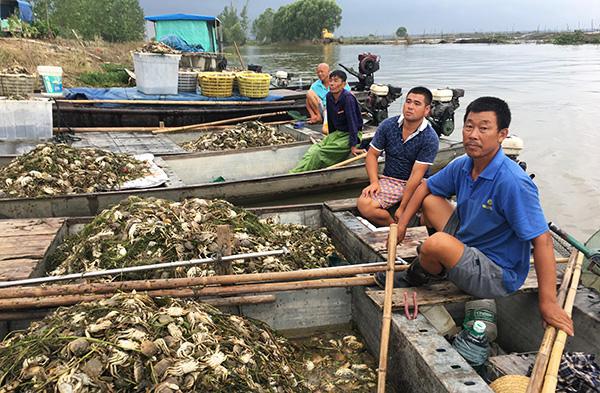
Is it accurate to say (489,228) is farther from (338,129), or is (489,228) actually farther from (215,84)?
(215,84)

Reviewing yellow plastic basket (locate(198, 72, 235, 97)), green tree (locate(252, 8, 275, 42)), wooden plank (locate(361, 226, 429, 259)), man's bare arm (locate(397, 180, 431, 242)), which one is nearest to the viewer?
man's bare arm (locate(397, 180, 431, 242))

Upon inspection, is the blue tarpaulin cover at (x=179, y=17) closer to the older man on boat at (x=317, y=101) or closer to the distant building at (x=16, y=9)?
the older man on boat at (x=317, y=101)

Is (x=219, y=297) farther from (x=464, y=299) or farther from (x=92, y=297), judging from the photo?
(x=464, y=299)

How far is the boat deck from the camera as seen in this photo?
3.95 metres

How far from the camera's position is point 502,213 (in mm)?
3051

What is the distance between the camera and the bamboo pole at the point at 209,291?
3260mm

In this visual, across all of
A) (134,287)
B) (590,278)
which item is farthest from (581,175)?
(134,287)

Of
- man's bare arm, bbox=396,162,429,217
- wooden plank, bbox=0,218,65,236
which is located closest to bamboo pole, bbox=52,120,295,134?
wooden plank, bbox=0,218,65,236

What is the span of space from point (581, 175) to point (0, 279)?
442 inches

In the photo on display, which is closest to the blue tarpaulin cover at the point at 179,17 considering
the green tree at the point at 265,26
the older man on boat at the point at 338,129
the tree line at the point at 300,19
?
the older man on boat at the point at 338,129

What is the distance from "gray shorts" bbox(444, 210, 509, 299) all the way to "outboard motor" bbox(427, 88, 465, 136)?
654 cm

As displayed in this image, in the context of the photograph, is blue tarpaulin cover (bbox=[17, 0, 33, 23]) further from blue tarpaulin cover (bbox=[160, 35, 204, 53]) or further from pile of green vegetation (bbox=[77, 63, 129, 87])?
blue tarpaulin cover (bbox=[160, 35, 204, 53])

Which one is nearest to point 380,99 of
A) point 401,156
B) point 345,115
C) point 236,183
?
point 345,115

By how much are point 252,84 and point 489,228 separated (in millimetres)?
→ 9694
